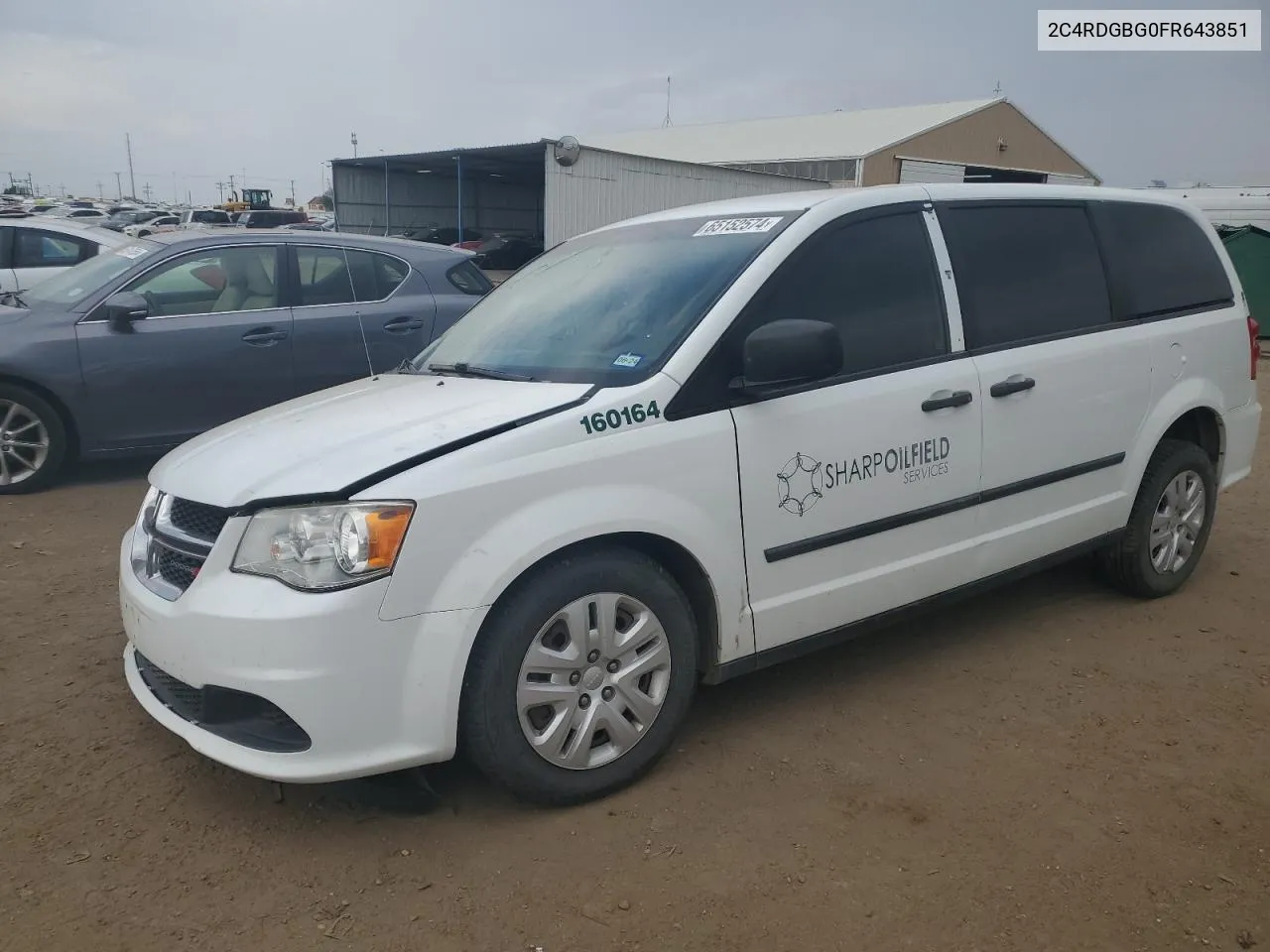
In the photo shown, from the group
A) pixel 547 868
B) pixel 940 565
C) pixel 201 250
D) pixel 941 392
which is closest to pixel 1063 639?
pixel 940 565

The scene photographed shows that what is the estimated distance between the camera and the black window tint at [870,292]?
3340mm

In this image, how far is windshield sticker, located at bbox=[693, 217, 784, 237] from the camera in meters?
3.45

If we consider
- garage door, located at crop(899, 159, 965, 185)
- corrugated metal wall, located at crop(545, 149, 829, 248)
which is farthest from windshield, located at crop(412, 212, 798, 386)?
garage door, located at crop(899, 159, 965, 185)

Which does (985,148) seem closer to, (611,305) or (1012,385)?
(1012,385)

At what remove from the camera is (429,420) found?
2934 mm

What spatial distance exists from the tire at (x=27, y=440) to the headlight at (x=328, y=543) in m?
4.34

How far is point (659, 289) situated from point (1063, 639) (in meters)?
2.27

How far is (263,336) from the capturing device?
6.58 m

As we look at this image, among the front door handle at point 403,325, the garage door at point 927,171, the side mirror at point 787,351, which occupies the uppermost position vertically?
the garage door at point 927,171

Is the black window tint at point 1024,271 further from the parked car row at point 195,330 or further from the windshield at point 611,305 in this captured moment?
the parked car row at point 195,330

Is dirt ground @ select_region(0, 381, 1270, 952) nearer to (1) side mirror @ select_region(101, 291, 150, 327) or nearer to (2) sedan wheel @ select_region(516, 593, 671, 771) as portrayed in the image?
(2) sedan wheel @ select_region(516, 593, 671, 771)

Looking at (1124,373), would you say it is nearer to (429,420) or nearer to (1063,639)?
(1063,639)

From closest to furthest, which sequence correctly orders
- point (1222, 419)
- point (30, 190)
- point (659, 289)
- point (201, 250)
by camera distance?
1. point (659, 289)
2. point (1222, 419)
3. point (201, 250)
4. point (30, 190)

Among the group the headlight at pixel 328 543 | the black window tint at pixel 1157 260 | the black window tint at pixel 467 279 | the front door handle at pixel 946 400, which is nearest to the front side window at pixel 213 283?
the black window tint at pixel 467 279
